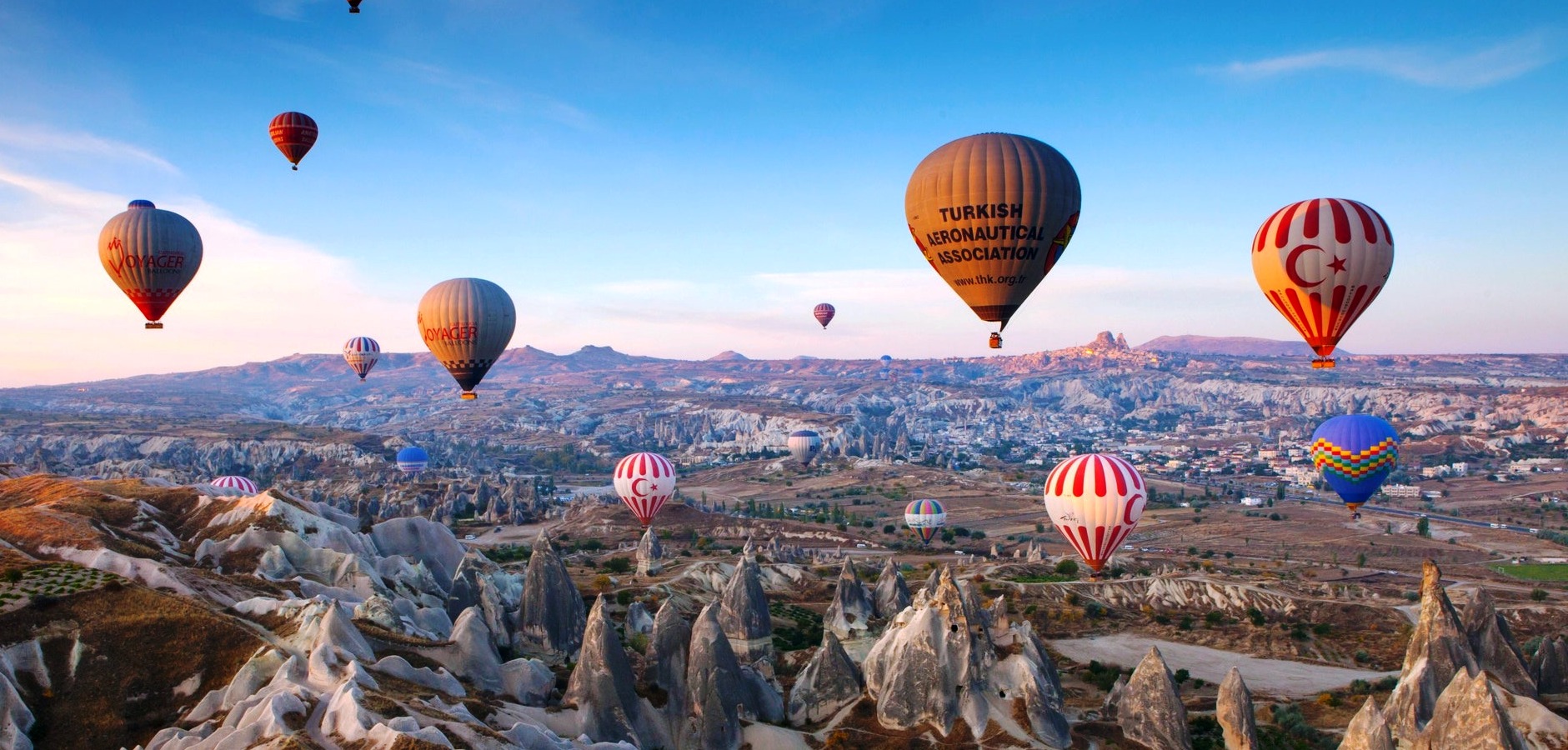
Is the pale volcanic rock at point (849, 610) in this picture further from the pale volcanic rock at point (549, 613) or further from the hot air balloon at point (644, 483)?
the hot air balloon at point (644, 483)

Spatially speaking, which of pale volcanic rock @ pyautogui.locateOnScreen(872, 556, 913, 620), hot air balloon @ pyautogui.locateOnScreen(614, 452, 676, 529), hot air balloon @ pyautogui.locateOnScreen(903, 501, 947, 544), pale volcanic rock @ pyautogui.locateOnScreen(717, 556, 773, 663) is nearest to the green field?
hot air balloon @ pyautogui.locateOnScreen(903, 501, 947, 544)

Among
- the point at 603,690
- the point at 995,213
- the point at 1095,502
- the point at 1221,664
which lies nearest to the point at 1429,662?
the point at 1095,502

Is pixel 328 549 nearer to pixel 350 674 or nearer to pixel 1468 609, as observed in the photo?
pixel 350 674

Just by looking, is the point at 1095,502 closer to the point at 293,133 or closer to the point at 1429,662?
the point at 1429,662

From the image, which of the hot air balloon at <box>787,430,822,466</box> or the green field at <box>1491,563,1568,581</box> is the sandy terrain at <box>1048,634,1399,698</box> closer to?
the green field at <box>1491,563,1568,581</box>

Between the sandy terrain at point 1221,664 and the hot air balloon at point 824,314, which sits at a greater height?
the hot air balloon at point 824,314

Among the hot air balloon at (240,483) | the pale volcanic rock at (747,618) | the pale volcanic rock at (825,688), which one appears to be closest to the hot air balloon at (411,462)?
the hot air balloon at (240,483)
